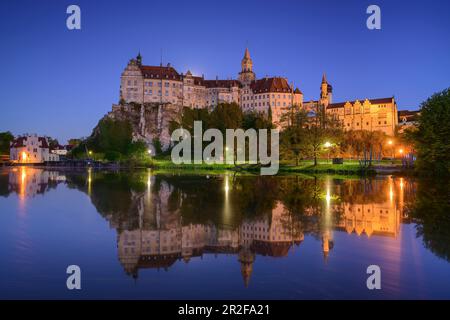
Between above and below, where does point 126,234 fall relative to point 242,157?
below

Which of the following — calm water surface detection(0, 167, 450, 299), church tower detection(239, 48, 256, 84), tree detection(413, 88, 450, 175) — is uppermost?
church tower detection(239, 48, 256, 84)

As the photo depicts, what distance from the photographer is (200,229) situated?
1210 centimetres

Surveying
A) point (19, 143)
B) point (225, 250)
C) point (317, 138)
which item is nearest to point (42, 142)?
point (19, 143)

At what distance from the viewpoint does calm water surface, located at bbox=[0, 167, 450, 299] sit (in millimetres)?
6906

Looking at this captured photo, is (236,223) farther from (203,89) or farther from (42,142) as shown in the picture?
(203,89)

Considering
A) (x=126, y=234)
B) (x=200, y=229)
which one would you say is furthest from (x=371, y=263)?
(x=126, y=234)

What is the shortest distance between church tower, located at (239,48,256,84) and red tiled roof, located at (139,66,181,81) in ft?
79.6

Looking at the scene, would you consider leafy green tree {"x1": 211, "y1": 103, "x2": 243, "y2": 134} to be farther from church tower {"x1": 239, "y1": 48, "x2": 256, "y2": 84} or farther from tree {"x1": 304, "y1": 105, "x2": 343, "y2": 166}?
church tower {"x1": 239, "y1": 48, "x2": 256, "y2": 84}

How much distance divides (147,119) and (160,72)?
17.0m

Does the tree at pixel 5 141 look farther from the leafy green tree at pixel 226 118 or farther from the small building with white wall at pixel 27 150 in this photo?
the leafy green tree at pixel 226 118

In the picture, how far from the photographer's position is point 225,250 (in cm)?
968

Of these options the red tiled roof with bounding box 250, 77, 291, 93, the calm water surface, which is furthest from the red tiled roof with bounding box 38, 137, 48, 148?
the calm water surface
